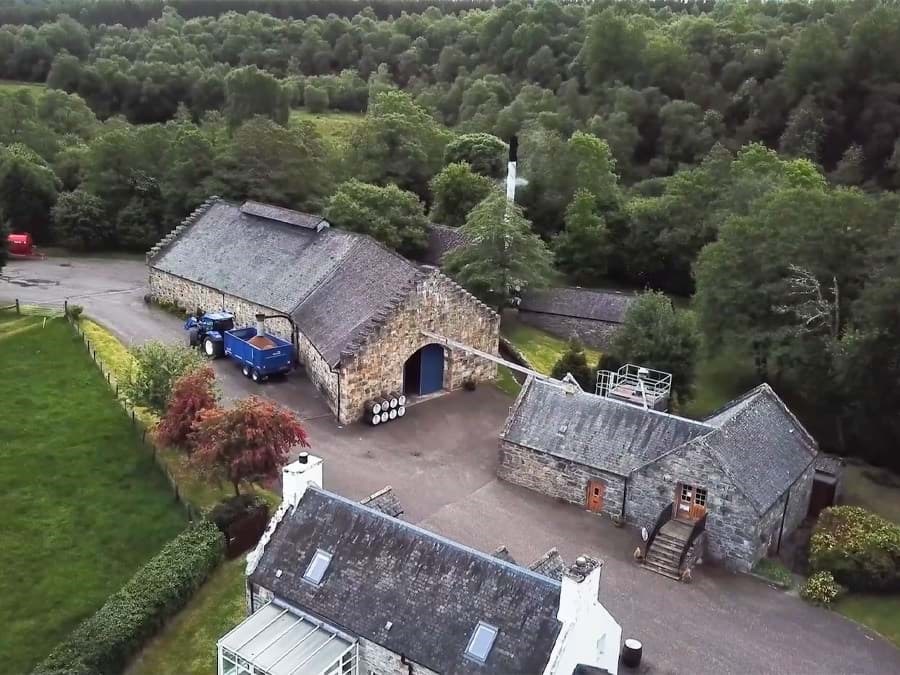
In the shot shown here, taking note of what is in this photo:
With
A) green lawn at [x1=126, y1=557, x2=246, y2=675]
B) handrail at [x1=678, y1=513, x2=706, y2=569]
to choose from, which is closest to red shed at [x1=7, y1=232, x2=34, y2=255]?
green lawn at [x1=126, y1=557, x2=246, y2=675]

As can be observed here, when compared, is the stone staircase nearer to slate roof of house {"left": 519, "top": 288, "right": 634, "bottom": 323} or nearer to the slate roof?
the slate roof

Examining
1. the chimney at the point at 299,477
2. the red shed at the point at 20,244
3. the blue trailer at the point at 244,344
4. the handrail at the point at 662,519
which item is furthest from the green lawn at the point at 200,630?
the red shed at the point at 20,244

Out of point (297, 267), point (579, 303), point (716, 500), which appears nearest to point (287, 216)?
point (297, 267)

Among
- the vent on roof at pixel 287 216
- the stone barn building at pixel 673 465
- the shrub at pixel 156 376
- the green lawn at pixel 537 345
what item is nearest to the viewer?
the stone barn building at pixel 673 465

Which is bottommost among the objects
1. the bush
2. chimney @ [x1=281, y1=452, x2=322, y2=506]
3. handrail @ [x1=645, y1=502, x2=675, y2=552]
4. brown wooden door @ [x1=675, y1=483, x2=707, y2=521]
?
the bush

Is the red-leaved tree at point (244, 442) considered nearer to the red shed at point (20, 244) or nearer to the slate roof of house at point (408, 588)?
the slate roof of house at point (408, 588)

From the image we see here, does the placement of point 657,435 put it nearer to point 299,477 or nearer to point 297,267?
point 299,477

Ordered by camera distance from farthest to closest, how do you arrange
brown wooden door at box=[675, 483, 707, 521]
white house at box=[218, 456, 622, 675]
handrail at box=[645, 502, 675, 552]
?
handrail at box=[645, 502, 675, 552] < brown wooden door at box=[675, 483, 707, 521] < white house at box=[218, 456, 622, 675]
